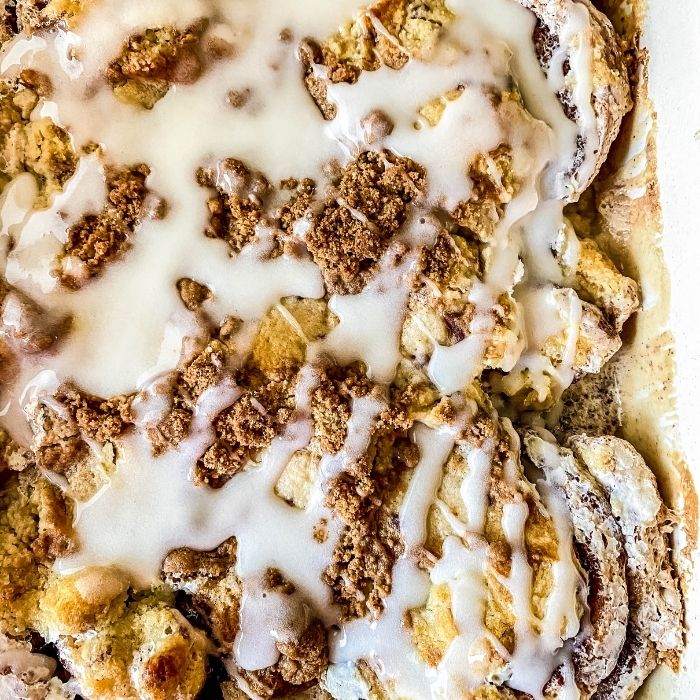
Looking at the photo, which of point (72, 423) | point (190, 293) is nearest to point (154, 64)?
point (190, 293)

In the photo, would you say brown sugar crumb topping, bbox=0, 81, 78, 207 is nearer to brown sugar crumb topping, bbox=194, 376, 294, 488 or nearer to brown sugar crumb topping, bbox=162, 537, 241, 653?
brown sugar crumb topping, bbox=194, 376, 294, 488

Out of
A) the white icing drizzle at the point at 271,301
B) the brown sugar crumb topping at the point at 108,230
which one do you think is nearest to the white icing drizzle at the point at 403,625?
the white icing drizzle at the point at 271,301

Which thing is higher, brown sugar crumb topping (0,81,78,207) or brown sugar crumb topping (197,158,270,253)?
brown sugar crumb topping (197,158,270,253)

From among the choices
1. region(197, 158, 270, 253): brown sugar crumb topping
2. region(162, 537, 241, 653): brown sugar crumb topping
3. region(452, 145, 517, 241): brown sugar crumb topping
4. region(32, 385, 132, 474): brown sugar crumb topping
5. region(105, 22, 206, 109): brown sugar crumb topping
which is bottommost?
region(162, 537, 241, 653): brown sugar crumb topping

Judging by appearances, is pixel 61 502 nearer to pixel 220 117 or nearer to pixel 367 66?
pixel 220 117

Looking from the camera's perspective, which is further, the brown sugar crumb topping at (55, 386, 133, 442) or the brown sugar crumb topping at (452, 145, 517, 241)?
the brown sugar crumb topping at (452, 145, 517, 241)

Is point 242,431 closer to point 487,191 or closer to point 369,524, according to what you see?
point 369,524

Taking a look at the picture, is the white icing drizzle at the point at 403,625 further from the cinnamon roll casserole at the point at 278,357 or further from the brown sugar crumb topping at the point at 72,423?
the brown sugar crumb topping at the point at 72,423

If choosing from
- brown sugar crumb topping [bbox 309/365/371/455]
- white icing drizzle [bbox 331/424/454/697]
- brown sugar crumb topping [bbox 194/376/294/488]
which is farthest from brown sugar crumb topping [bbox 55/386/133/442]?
white icing drizzle [bbox 331/424/454/697]
